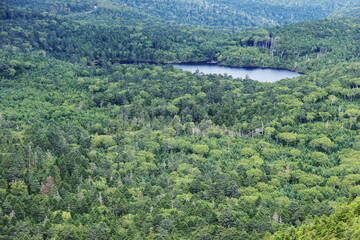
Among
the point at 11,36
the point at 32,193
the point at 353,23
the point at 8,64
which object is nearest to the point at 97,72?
the point at 8,64

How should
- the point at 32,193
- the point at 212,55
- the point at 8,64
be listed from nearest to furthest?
the point at 32,193, the point at 8,64, the point at 212,55

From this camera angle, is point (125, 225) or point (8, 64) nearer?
point (125, 225)

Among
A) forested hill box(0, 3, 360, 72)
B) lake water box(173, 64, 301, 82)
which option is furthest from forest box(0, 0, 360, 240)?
lake water box(173, 64, 301, 82)

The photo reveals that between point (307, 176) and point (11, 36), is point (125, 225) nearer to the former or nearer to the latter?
point (307, 176)

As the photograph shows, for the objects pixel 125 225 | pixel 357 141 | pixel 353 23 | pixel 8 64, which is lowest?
pixel 125 225

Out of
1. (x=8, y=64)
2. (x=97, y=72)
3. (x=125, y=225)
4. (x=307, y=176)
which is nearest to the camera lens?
(x=125, y=225)

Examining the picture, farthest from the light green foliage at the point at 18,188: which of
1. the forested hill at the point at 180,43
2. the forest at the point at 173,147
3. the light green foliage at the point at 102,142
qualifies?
the forested hill at the point at 180,43

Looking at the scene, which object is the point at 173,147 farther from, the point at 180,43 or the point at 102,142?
the point at 180,43
